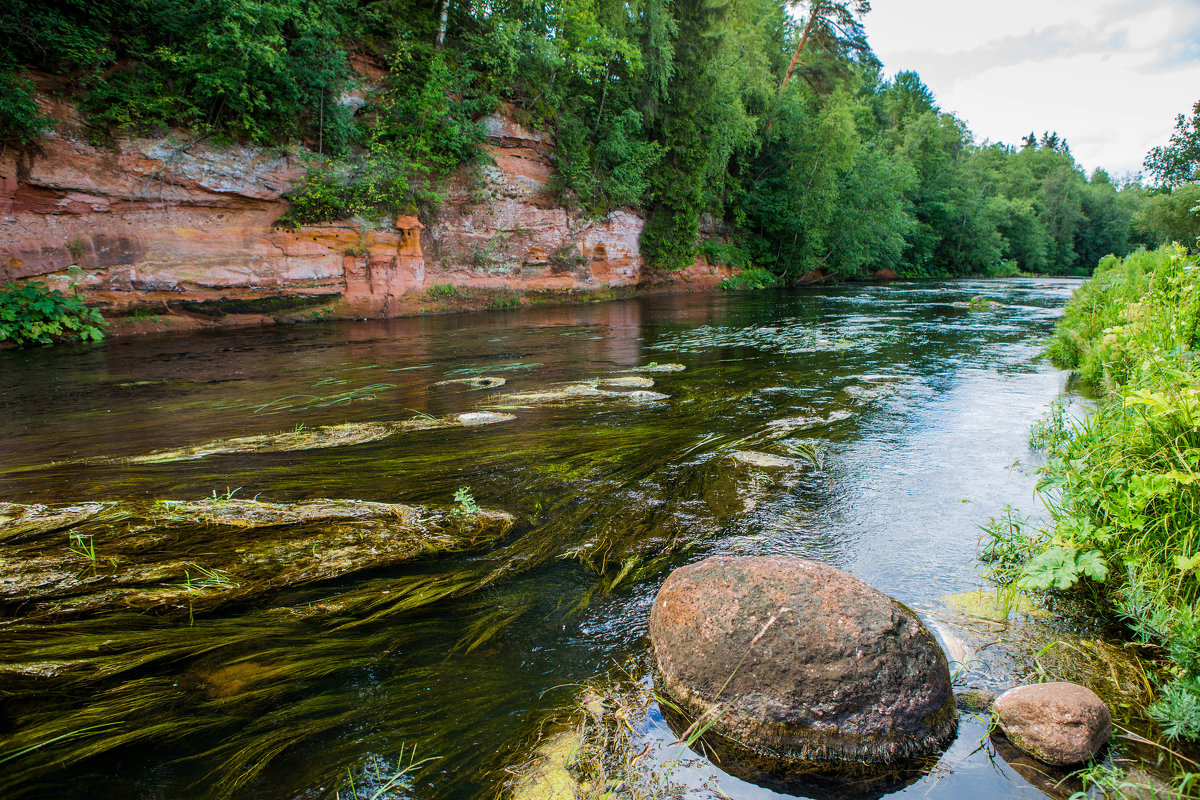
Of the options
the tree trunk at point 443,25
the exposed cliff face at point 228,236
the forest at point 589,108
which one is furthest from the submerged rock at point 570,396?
the tree trunk at point 443,25

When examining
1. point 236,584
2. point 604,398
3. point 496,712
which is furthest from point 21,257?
point 496,712

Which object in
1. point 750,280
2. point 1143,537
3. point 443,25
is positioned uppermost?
point 443,25

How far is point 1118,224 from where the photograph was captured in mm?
66500

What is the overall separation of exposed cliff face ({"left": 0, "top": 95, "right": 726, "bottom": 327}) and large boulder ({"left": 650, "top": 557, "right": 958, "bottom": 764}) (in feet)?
48.0

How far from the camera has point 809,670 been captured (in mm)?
2244

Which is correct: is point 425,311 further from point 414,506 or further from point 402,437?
point 414,506

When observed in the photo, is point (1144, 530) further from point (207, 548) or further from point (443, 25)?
point (443, 25)

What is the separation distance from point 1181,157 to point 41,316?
196 ft

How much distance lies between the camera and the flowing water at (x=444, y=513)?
7.11ft

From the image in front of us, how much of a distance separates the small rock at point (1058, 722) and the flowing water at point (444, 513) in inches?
5.7

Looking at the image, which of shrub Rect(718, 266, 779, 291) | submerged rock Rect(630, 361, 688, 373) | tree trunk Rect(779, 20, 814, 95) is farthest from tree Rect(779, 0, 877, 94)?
submerged rock Rect(630, 361, 688, 373)

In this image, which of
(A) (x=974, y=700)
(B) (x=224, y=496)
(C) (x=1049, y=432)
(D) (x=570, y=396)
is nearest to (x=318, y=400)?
(D) (x=570, y=396)

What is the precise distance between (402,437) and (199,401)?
310cm

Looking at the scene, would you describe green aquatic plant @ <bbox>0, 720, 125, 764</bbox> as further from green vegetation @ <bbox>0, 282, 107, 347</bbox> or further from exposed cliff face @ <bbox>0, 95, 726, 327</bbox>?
exposed cliff face @ <bbox>0, 95, 726, 327</bbox>
